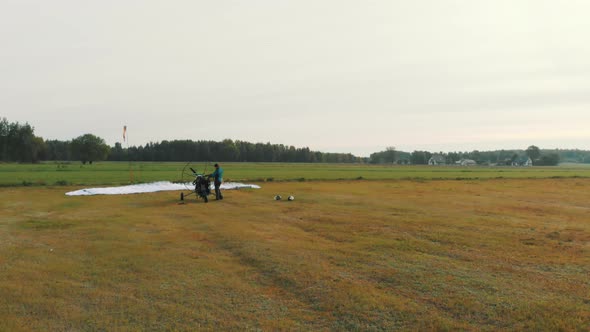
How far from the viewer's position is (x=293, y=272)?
877 cm

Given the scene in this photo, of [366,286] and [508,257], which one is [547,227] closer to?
[508,257]

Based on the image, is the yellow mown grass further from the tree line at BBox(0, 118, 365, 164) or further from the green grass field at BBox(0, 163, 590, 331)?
the tree line at BBox(0, 118, 365, 164)

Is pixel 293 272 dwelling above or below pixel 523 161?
below

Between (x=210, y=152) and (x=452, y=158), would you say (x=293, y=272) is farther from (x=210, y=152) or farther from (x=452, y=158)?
(x=452, y=158)

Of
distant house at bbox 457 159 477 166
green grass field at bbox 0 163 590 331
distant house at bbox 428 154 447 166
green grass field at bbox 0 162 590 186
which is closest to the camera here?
green grass field at bbox 0 163 590 331

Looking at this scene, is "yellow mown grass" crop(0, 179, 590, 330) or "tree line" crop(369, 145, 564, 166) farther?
"tree line" crop(369, 145, 564, 166)

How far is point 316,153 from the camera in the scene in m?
164

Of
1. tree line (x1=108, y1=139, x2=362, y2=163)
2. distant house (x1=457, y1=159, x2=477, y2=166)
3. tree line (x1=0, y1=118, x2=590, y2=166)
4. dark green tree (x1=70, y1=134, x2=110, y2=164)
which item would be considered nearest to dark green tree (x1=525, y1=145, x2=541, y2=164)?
tree line (x1=0, y1=118, x2=590, y2=166)

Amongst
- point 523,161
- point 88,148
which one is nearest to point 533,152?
point 523,161

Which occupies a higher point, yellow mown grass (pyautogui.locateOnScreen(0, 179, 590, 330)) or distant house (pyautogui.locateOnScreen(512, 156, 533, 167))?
distant house (pyautogui.locateOnScreen(512, 156, 533, 167))

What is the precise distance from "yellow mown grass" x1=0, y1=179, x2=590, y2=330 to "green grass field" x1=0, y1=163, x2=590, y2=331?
33mm

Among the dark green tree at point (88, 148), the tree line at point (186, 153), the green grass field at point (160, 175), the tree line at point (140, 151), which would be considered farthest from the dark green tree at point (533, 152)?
the dark green tree at point (88, 148)

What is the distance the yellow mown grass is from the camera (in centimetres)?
644

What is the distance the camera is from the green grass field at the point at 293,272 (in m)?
6.41
